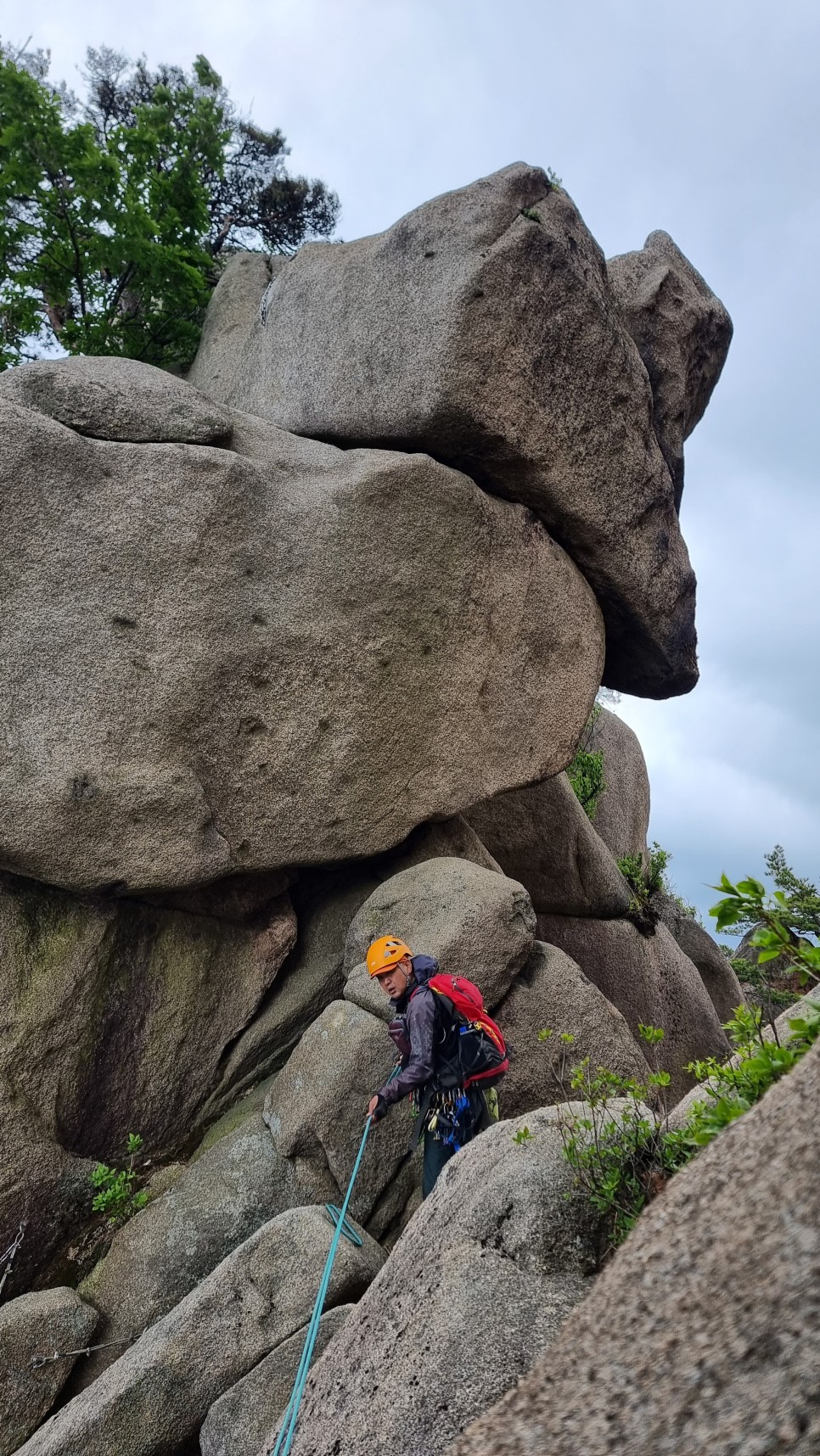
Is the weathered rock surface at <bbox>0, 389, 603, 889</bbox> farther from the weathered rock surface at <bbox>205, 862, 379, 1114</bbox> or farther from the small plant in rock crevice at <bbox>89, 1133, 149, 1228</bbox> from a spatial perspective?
the small plant in rock crevice at <bbox>89, 1133, 149, 1228</bbox>

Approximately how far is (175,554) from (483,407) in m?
4.55

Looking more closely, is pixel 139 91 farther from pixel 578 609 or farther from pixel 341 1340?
pixel 341 1340

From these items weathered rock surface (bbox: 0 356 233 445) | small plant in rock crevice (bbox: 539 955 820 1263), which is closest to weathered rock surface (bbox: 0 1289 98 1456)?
small plant in rock crevice (bbox: 539 955 820 1263)

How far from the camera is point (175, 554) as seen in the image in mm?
10750

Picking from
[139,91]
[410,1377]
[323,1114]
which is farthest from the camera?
[139,91]

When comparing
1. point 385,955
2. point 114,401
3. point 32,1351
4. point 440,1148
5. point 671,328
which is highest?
point 671,328

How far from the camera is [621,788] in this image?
2303cm

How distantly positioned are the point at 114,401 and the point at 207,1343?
968 centimetres

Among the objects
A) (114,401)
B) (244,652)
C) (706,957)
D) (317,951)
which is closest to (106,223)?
(114,401)

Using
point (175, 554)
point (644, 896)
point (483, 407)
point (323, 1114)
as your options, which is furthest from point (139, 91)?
point (323, 1114)

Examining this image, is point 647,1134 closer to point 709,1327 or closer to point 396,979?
point 709,1327

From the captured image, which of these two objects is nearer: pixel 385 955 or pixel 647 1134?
pixel 647 1134

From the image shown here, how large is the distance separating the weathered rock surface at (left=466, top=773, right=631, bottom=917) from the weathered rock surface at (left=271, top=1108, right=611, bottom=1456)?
37.6 feet

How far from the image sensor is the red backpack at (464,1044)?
7730 mm
